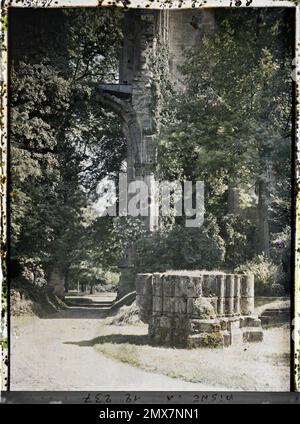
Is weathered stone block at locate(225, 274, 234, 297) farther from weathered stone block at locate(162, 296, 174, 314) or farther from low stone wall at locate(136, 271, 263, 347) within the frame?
weathered stone block at locate(162, 296, 174, 314)

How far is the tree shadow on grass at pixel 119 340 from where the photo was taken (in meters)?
5.54

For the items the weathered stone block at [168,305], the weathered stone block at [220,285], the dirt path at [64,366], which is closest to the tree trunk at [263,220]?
the weathered stone block at [220,285]

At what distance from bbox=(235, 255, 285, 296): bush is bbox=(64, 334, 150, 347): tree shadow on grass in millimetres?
1085

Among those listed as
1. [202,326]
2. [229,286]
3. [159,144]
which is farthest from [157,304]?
[159,144]

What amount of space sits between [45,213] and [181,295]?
149 cm

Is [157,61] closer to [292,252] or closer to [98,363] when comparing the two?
[292,252]

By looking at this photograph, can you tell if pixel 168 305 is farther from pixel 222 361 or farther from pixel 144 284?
pixel 222 361

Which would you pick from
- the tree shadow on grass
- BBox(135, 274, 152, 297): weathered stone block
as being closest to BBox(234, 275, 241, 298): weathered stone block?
BBox(135, 274, 152, 297): weathered stone block

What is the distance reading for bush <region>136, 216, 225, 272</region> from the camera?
5703 millimetres

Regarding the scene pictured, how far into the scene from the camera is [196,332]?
5484mm

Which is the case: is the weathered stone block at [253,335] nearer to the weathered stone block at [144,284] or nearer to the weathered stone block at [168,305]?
the weathered stone block at [168,305]

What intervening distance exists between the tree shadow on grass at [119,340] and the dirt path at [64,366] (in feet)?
0.11

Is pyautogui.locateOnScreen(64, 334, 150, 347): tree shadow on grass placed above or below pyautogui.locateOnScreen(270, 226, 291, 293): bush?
below

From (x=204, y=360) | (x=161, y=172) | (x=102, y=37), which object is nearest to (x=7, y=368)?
(x=204, y=360)
